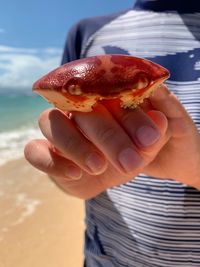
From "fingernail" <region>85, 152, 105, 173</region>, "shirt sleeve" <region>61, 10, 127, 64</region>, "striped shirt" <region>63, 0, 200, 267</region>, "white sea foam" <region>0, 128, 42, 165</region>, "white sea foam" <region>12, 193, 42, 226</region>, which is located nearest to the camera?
"fingernail" <region>85, 152, 105, 173</region>

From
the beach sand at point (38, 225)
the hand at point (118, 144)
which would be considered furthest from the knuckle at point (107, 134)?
the beach sand at point (38, 225)

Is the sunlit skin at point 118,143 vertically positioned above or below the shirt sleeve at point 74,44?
above

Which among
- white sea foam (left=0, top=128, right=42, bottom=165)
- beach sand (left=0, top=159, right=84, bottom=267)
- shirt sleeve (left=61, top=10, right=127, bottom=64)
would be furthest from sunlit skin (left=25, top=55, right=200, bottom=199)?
white sea foam (left=0, top=128, right=42, bottom=165)

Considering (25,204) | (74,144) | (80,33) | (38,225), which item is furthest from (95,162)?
(25,204)

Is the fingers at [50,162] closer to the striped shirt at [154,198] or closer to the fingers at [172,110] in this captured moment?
the fingers at [172,110]

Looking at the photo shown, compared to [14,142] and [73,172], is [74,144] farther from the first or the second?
[14,142]

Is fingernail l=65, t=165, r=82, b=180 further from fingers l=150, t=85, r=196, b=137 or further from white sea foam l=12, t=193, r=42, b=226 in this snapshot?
white sea foam l=12, t=193, r=42, b=226

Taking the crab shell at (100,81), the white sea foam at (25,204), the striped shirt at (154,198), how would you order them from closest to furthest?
the crab shell at (100,81) < the striped shirt at (154,198) < the white sea foam at (25,204)

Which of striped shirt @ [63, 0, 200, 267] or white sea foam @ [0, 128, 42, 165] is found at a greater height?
striped shirt @ [63, 0, 200, 267]
